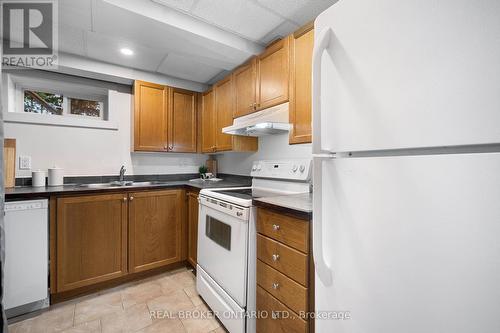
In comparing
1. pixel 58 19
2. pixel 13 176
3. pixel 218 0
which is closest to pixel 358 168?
pixel 218 0

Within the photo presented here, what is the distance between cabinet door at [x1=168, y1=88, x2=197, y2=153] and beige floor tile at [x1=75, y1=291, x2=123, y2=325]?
5.47 feet

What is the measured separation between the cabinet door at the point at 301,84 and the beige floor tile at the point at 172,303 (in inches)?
64.9

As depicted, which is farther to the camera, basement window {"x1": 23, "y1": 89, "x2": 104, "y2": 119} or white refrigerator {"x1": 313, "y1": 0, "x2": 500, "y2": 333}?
basement window {"x1": 23, "y1": 89, "x2": 104, "y2": 119}

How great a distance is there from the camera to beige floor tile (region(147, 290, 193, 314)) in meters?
1.80

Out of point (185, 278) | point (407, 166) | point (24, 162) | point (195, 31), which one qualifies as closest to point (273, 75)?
point (195, 31)

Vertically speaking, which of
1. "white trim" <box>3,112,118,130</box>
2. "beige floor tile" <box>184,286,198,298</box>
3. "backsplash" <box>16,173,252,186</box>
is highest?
"white trim" <box>3,112,118,130</box>

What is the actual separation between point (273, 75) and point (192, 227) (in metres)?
1.76

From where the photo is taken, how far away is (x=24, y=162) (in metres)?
2.17

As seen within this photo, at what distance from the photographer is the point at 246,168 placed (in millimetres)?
2648

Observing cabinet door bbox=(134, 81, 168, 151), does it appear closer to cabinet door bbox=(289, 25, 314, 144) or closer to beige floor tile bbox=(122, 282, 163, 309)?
beige floor tile bbox=(122, 282, 163, 309)

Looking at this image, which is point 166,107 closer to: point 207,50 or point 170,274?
point 207,50

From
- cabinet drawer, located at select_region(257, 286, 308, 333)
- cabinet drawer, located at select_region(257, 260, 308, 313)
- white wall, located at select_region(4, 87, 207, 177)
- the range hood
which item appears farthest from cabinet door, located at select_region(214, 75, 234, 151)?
cabinet drawer, located at select_region(257, 286, 308, 333)

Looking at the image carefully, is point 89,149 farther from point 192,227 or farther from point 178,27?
point 178,27

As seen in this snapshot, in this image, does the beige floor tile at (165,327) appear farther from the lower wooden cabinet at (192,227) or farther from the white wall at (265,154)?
the white wall at (265,154)
